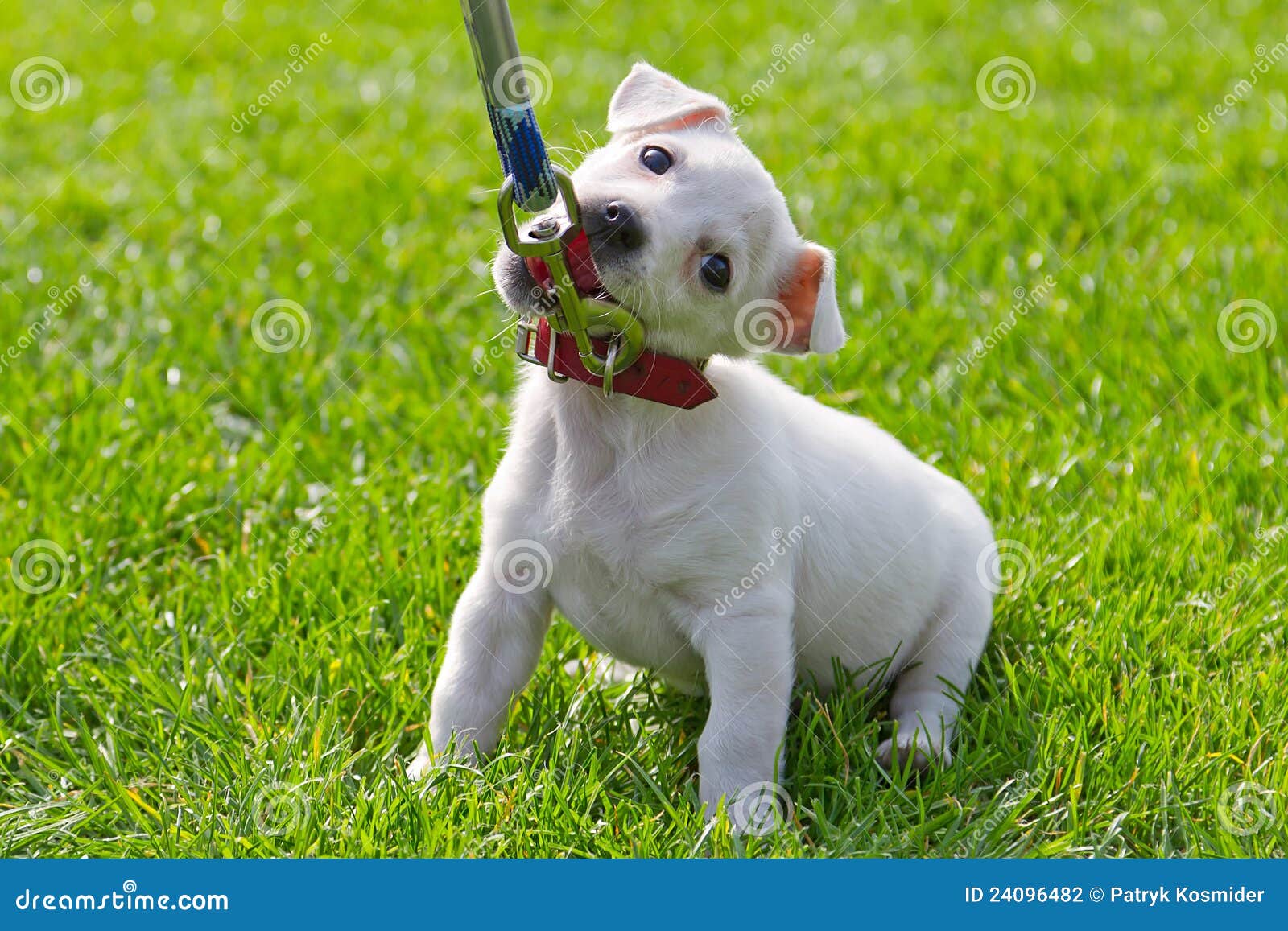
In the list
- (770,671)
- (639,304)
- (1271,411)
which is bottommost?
(770,671)

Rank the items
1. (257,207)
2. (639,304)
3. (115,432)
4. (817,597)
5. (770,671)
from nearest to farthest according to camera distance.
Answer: (639,304), (770,671), (817,597), (115,432), (257,207)

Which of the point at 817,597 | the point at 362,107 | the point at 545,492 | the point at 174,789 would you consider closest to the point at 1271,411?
the point at 817,597

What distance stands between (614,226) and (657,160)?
354mm

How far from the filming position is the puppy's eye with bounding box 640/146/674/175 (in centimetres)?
328

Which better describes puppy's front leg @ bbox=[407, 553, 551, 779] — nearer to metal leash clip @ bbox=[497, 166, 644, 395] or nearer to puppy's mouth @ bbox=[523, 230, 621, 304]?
metal leash clip @ bbox=[497, 166, 644, 395]

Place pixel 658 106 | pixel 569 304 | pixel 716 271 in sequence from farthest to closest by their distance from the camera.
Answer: pixel 658 106 < pixel 716 271 < pixel 569 304

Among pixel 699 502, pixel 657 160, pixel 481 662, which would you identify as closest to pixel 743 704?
pixel 699 502

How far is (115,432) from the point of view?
5273mm

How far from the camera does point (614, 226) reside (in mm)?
3014

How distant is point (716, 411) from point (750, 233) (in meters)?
0.49

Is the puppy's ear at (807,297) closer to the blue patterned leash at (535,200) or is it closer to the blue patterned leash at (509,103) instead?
the blue patterned leash at (535,200)

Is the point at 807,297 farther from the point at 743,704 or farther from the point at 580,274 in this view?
the point at 743,704

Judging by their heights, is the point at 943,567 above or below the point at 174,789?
above

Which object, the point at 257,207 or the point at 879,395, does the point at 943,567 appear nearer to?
the point at 879,395
